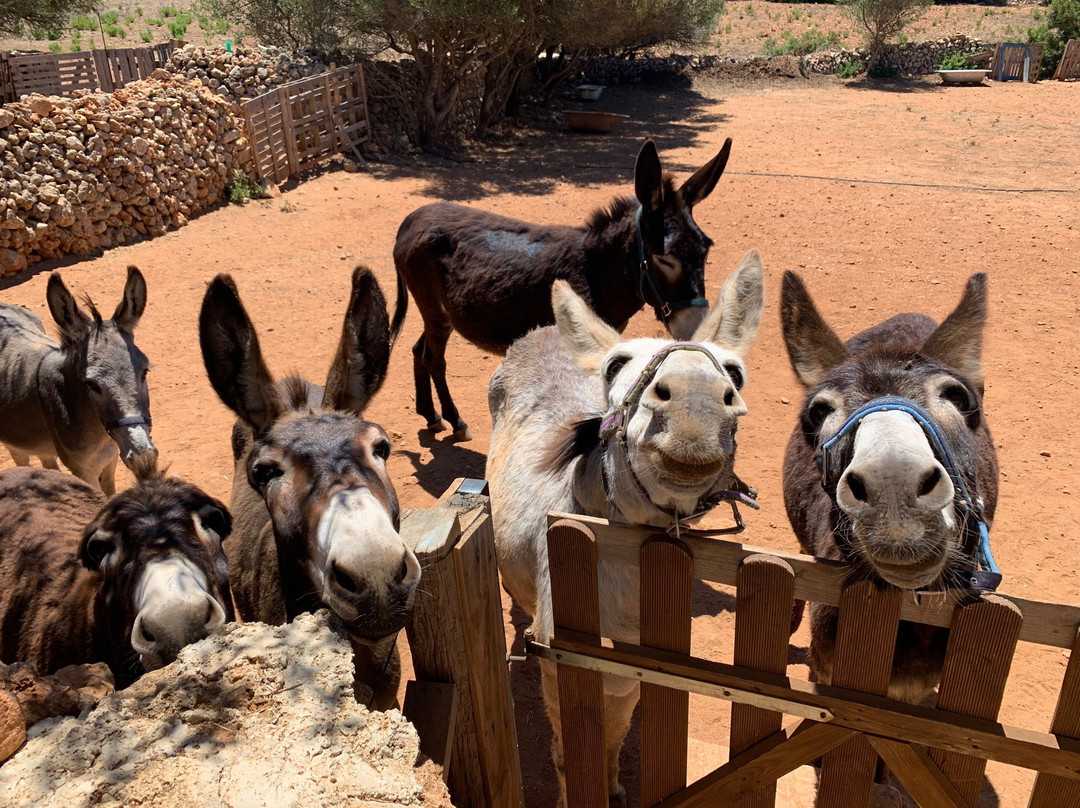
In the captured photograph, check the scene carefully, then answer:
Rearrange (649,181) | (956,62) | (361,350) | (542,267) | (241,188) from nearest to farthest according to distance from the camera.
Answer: (361,350) < (649,181) < (542,267) < (241,188) < (956,62)

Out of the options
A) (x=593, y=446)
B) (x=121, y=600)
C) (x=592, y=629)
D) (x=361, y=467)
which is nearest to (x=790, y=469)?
(x=593, y=446)

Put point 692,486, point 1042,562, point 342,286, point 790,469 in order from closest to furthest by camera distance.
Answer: point 692,486 → point 790,469 → point 1042,562 → point 342,286

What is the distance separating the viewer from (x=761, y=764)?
2.03 metres

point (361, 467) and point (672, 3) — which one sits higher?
point (672, 3)

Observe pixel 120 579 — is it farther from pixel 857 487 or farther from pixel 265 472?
pixel 857 487

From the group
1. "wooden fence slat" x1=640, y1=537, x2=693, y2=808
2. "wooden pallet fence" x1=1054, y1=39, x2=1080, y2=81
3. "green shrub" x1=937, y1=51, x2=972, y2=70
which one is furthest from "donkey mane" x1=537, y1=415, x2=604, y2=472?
"wooden pallet fence" x1=1054, y1=39, x2=1080, y2=81

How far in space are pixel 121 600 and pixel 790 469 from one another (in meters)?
3.16

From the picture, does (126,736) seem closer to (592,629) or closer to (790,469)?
(592,629)

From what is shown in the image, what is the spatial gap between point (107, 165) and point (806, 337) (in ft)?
37.4

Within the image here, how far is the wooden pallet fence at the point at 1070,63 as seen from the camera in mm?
26219

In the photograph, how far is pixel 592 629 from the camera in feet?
6.81

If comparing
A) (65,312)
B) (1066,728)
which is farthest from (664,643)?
(65,312)

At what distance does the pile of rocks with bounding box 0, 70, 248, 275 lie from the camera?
958cm

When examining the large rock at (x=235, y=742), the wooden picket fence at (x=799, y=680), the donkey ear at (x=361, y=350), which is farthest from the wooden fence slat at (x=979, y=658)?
the donkey ear at (x=361, y=350)
